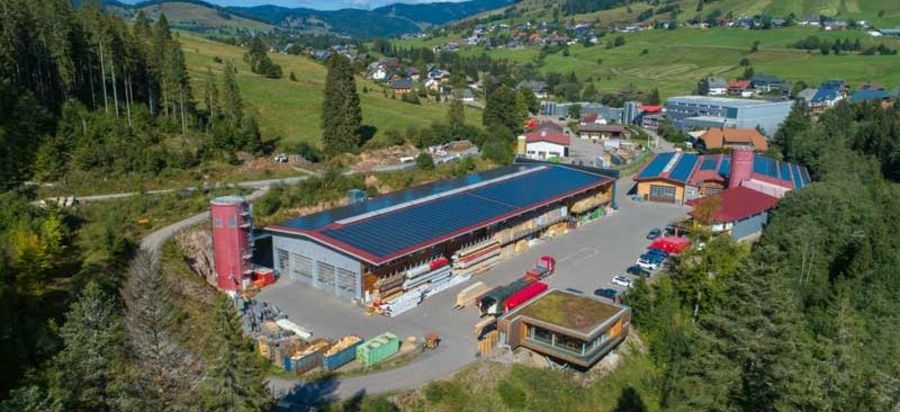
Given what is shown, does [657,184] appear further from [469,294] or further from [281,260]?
[281,260]

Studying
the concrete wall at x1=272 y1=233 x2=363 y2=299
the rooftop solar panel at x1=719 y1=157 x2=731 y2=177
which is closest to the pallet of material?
the concrete wall at x1=272 y1=233 x2=363 y2=299

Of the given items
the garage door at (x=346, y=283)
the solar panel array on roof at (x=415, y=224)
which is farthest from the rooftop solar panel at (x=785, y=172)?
the garage door at (x=346, y=283)

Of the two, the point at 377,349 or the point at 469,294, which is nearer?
the point at 377,349

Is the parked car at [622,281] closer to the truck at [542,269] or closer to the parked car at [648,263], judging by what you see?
the parked car at [648,263]

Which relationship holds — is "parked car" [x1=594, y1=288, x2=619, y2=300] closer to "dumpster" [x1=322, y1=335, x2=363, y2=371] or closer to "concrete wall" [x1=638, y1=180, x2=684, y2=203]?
"dumpster" [x1=322, y1=335, x2=363, y2=371]

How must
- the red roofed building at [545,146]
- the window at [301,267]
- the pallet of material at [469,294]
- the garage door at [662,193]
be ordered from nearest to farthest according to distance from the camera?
the pallet of material at [469,294] → the window at [301,267] → the garage door at [662,193] → the red roofed building at [545,146]

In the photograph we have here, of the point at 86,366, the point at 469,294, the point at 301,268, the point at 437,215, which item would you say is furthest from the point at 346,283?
the point at 86,366
